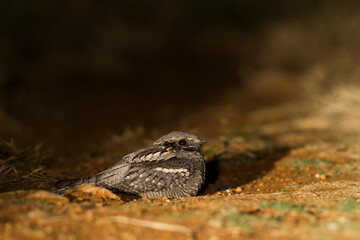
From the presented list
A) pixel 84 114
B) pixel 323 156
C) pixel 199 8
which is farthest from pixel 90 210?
pixel 199 8

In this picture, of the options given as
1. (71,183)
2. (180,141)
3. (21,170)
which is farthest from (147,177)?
(21,170)

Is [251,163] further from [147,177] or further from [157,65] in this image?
[157,65]

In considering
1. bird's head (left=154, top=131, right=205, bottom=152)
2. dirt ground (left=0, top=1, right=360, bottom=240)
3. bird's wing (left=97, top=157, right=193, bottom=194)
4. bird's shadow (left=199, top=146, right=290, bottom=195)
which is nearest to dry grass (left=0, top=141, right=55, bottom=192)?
dirt ground (left=0, top=1, right=360, bottom=240)

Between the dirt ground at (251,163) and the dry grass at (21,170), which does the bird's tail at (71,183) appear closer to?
the dirt ground at (251,163)

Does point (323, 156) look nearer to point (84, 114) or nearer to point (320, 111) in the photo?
point (320, 111)

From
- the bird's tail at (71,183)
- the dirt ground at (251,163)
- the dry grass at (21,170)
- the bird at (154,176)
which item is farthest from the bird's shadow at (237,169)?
the dry grass at (21,170)

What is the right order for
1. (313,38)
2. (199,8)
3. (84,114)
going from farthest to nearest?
(199,8) → (313,38) → (84,114)

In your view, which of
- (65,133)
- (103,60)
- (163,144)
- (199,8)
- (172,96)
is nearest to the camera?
(163,144)
